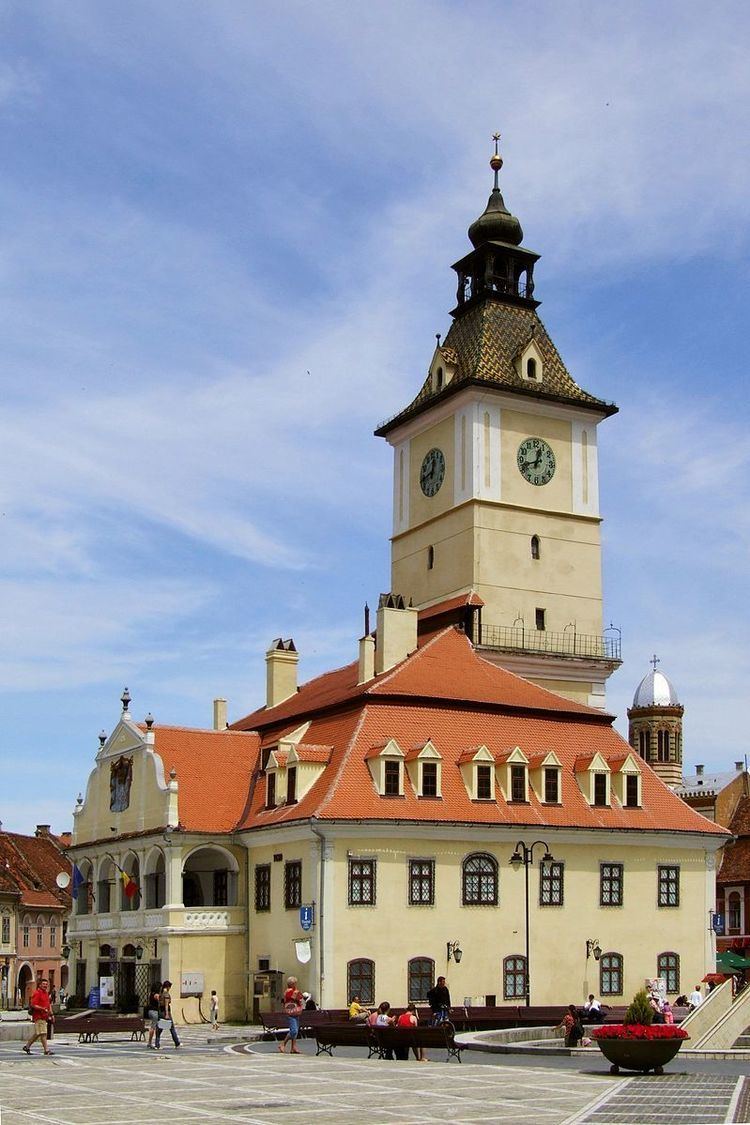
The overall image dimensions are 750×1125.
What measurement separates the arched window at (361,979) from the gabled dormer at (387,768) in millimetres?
5167

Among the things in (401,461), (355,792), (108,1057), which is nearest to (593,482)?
(401,461)

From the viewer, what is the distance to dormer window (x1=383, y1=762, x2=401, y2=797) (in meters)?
47.6

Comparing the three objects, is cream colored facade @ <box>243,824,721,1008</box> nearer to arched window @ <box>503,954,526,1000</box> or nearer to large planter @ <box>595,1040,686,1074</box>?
arched window @ <box>503,954,526,1000</box>

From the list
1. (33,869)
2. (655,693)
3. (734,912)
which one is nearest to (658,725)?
(655,693)

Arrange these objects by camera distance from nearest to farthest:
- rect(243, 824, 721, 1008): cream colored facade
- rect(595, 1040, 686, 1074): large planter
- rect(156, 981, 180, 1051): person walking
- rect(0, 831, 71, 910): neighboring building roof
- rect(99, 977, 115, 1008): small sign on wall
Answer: rect(595, 1040, 686, 1074): large planter
rect(156, 981, 180, 1051): person walking
rect(243, 824, 721, 1008): cream colored facade
rect(99, 977, 115, 1008): small sign on wall
rect(0, 831, 71, 910): neighboring building roof

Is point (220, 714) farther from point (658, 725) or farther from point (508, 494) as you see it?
point (658, 725)

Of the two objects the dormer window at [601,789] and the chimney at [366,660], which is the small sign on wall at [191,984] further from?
the dormer window at [601,789]

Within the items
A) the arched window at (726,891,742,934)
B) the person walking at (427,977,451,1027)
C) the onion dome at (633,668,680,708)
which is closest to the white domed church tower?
the onion dome at (633,668,680,708)

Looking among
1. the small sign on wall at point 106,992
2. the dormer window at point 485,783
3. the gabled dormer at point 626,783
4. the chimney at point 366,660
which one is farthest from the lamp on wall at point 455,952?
the small sign on wall at point 106,992

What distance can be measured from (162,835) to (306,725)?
6.12 m

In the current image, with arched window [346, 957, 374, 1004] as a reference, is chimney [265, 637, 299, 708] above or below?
above

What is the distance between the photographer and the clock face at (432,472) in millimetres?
66625

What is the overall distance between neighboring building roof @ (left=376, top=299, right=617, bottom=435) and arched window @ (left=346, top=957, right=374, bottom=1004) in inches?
1070

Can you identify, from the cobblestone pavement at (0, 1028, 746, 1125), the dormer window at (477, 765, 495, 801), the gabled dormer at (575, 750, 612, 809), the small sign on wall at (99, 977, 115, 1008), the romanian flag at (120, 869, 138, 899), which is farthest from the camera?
the romanian flag at (120, 869, 138, 899)
